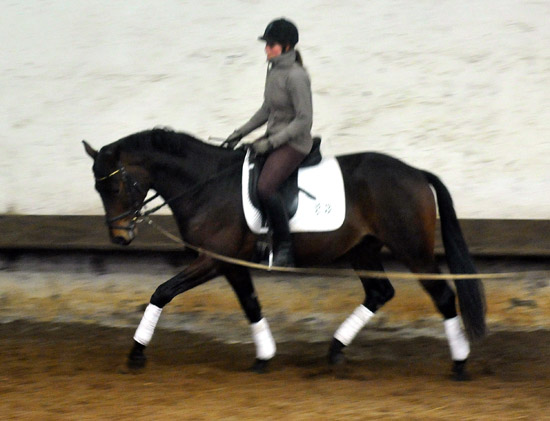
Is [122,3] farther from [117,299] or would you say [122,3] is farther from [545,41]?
[545,41]

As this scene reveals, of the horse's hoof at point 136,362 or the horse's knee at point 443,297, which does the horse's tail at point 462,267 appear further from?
the horse's hoof at point 136,362

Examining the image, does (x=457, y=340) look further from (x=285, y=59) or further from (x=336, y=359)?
(x=285, y=59)

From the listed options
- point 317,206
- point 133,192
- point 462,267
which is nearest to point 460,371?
point 462,267

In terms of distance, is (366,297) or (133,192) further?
(366,297)

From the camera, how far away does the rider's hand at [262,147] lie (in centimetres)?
457

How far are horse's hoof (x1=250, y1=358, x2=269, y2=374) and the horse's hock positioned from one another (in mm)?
843

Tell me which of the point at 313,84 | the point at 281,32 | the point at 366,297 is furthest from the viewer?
the point at 313,84

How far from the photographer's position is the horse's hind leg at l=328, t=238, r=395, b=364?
193 inches

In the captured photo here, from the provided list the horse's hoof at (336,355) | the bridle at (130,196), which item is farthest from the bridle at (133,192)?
the horse's hoof at (336,355)

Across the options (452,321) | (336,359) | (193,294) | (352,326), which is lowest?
(193,294)

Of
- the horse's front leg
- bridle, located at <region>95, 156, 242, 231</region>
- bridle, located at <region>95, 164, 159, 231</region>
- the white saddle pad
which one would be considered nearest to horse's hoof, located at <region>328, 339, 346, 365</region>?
the white saddle pad

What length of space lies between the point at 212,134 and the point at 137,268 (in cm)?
117

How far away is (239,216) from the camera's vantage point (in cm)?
470

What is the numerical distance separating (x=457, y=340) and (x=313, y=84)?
8.22 feet
